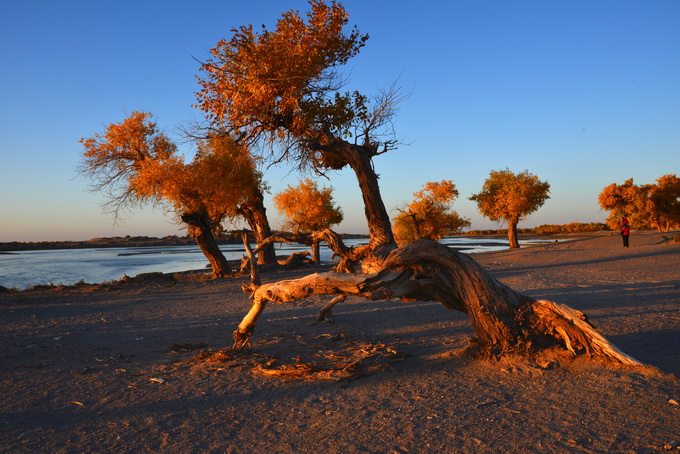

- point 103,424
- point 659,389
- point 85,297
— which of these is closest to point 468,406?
point 659,389

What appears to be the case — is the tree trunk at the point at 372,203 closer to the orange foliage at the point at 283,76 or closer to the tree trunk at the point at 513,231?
the orange foliage at the point at 283,76

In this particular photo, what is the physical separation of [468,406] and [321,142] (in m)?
5.53

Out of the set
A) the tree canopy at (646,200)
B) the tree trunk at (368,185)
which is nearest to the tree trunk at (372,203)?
the tree trunk at (368,185)

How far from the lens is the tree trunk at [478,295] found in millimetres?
7004

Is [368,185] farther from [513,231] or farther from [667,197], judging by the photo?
[667,197]

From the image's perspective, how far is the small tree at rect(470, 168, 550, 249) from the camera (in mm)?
38562

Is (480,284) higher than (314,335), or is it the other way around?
(480,284)

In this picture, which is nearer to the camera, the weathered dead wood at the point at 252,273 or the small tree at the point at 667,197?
the weathered dead wood at the point at 252,273

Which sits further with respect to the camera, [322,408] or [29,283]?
[29,283]

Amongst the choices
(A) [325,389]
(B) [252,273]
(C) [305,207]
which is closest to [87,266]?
(C) [305,207]

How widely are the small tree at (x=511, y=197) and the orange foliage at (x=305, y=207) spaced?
15.2 meters

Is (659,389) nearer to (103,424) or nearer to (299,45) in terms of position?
(103,424)

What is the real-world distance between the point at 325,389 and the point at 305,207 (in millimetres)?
28642

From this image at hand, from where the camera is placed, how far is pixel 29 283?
24.6 metres
